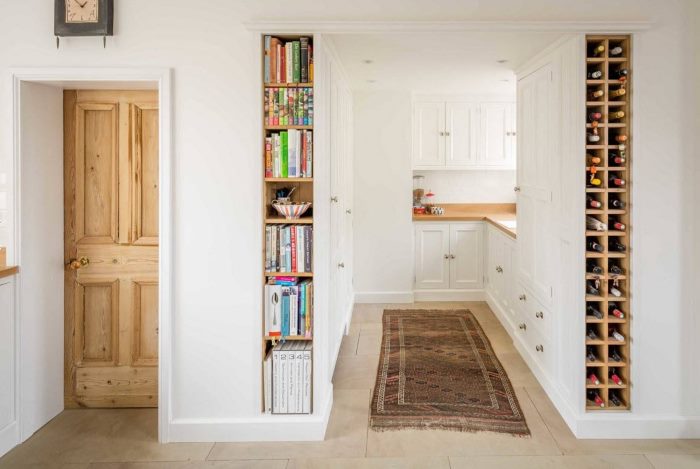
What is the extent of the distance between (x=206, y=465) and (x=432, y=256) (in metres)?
3.88

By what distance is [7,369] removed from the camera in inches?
115

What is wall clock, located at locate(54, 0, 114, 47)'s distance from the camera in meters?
2.84

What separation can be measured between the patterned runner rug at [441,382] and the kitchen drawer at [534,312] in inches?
16.8

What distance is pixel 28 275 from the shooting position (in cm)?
304

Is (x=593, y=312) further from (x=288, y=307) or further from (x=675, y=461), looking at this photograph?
(x=288, y=307)

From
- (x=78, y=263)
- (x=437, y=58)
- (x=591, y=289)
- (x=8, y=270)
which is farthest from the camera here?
(x=437, y=58)

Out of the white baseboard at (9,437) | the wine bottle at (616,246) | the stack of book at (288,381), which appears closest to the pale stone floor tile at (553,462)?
the stack of book at (288,381)

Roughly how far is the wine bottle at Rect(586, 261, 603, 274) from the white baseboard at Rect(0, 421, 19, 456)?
10.6 ft

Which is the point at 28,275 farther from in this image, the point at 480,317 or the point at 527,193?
the point at 480,317

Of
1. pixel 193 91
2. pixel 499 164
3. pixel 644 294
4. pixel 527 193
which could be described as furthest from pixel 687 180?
pixel 499 164

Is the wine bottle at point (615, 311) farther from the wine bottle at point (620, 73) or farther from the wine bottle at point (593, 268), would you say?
the wine bottle at point (620, 73)

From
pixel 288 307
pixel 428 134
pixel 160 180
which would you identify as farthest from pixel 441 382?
pixel 428 134

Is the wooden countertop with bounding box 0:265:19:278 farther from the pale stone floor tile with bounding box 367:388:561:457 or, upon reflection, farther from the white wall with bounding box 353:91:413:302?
the white wall with bounding box 353:91:413:302

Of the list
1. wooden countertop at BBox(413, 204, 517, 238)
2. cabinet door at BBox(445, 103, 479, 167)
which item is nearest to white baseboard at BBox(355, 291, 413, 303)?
wooden countertop at BBox(413, 204, 517, 238)
